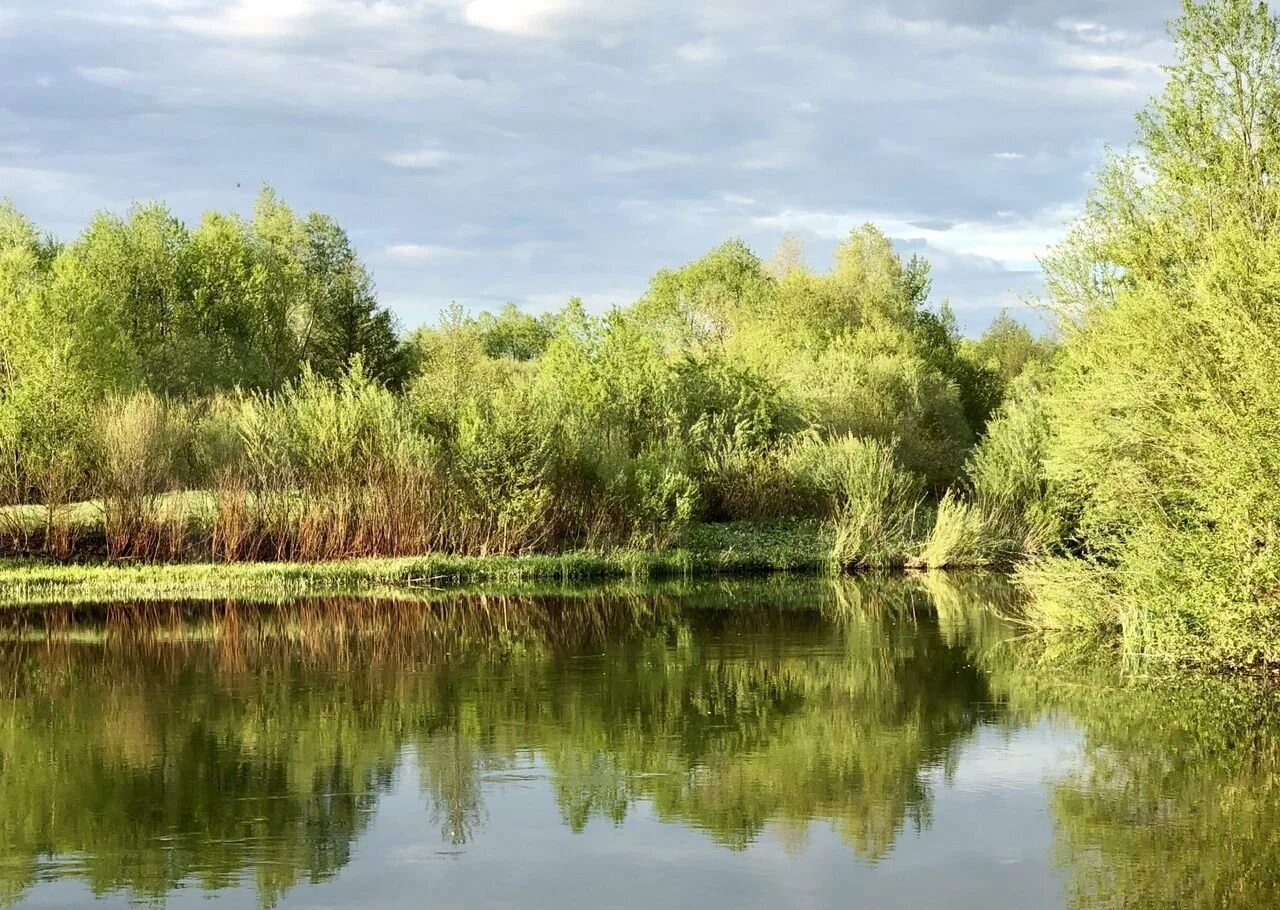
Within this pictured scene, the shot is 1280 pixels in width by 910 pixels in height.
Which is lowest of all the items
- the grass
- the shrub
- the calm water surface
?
the calm water surface

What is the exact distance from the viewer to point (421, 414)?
2886cm

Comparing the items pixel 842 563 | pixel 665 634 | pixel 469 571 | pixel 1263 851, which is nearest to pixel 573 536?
pixel 469 571

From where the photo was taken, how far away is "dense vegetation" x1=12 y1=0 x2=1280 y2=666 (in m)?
15.8

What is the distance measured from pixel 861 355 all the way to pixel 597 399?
452 inches

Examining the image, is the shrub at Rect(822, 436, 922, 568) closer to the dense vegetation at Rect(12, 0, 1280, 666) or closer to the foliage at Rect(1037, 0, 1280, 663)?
the dense vegetation at Rect(12, 0, 1280, 666)

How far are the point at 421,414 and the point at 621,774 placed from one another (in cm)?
1814

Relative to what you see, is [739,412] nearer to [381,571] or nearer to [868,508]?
[868,508]

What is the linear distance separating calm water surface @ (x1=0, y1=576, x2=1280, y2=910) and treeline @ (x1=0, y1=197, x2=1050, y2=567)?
802 cm

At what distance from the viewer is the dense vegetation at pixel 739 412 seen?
15750 millimetres

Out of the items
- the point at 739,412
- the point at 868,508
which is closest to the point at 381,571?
the point at 868,508

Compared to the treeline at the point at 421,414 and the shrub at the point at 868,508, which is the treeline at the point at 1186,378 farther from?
the treeline at the point at 421,414

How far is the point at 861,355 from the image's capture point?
1689 inches

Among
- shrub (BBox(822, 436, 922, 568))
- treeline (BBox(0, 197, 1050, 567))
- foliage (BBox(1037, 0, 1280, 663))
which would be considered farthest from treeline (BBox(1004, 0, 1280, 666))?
treeline (BBox(0, 197, 1050, 567))

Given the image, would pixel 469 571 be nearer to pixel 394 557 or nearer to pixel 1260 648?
pixel 394 557
